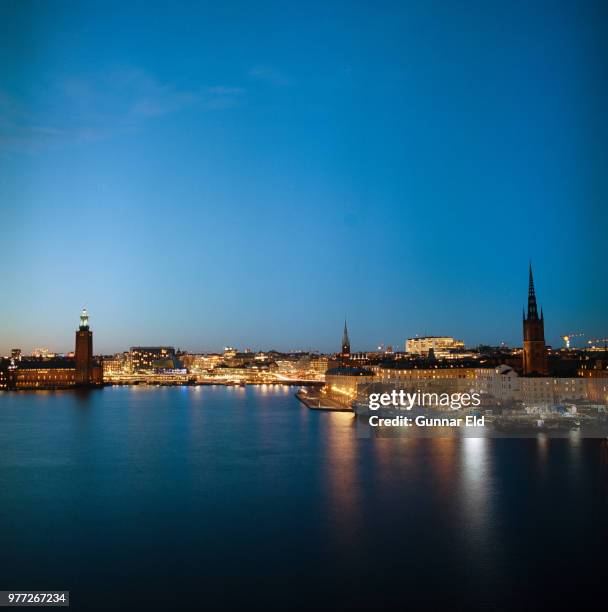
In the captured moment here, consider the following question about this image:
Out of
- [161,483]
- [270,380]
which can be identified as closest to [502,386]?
[161,483]

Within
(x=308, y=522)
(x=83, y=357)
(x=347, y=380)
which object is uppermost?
(x=83, y=357)

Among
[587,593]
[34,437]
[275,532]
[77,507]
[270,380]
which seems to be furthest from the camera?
[270,380]

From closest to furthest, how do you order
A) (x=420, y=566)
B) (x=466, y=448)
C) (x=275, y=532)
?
(x=420, y=566) < (x=275, y=532) < (x=466, y=448)

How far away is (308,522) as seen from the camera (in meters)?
8.67

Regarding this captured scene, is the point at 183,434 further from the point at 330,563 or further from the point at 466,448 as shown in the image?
the point at 330,563

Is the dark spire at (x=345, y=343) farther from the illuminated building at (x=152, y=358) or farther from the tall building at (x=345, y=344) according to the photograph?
the illuminated building at (x=152, y=358)

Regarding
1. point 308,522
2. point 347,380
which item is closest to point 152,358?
point 347,380

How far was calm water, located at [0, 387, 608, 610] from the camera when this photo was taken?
647 cm

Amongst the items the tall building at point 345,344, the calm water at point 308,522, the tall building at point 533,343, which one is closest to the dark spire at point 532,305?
the tall building at point 533,343

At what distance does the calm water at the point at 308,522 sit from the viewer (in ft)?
21.2

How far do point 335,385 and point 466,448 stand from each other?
17.8 meters

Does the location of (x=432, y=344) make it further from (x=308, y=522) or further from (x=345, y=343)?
(x=308, y=522)

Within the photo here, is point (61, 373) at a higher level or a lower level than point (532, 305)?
lower

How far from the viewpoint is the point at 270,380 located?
54969 millimetres
